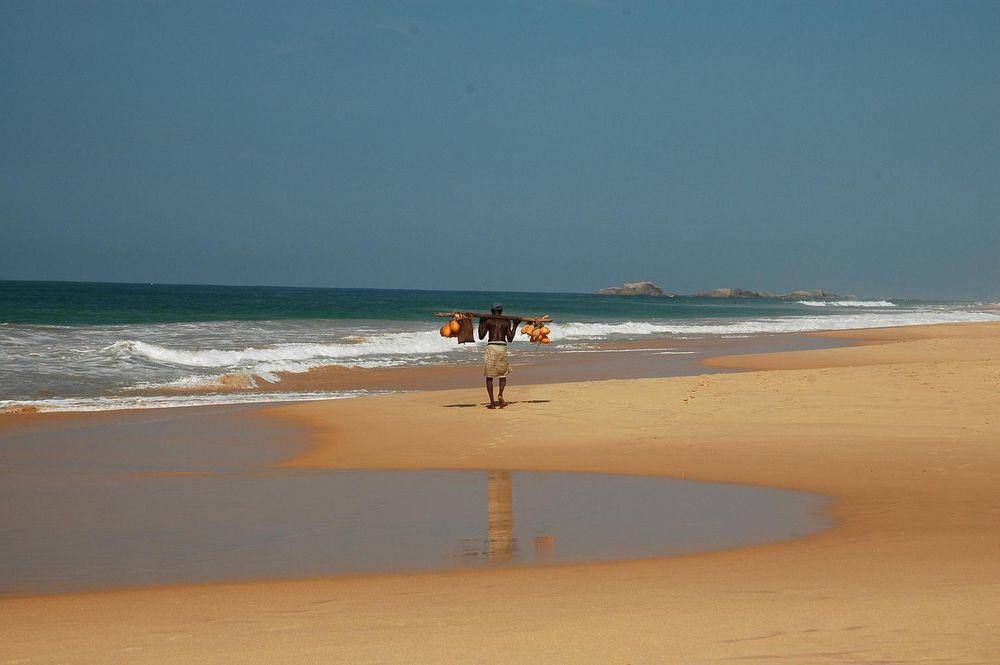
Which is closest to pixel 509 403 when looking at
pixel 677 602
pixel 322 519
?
pixel 322 519

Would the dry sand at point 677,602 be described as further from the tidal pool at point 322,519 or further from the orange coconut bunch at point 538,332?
the orange coconut bunch at point 538,332

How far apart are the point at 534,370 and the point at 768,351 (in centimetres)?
1069

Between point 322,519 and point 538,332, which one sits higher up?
point 538,332

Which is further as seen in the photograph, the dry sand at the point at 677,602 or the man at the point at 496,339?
the man at the point at 496,339

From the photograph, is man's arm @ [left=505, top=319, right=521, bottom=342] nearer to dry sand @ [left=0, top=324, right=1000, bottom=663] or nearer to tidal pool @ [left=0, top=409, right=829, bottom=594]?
dry sand @ [left=0, top=324, right=1000, bottom=663]

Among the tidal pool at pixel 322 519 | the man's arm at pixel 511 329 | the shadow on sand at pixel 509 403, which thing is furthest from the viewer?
the shadow on sand at pixel 509 403

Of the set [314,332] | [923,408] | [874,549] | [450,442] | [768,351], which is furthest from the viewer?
[314,332]

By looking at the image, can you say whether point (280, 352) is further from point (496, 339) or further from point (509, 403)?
point (496, 339)

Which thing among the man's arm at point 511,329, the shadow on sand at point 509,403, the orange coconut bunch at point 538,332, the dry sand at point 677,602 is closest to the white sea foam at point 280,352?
the shadow on sand at point 509,403

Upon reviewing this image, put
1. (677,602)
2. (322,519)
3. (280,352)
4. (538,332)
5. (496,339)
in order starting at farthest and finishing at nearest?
(280,352), (538,332), (496,339), (322,519), (677,602)

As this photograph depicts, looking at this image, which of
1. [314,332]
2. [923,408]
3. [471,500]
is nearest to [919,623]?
[471,500]

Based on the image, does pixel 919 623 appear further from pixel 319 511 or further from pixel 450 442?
pixel 450 442

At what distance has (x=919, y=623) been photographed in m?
4.60

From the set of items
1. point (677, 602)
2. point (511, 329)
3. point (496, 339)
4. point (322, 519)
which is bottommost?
point (322, 519)
